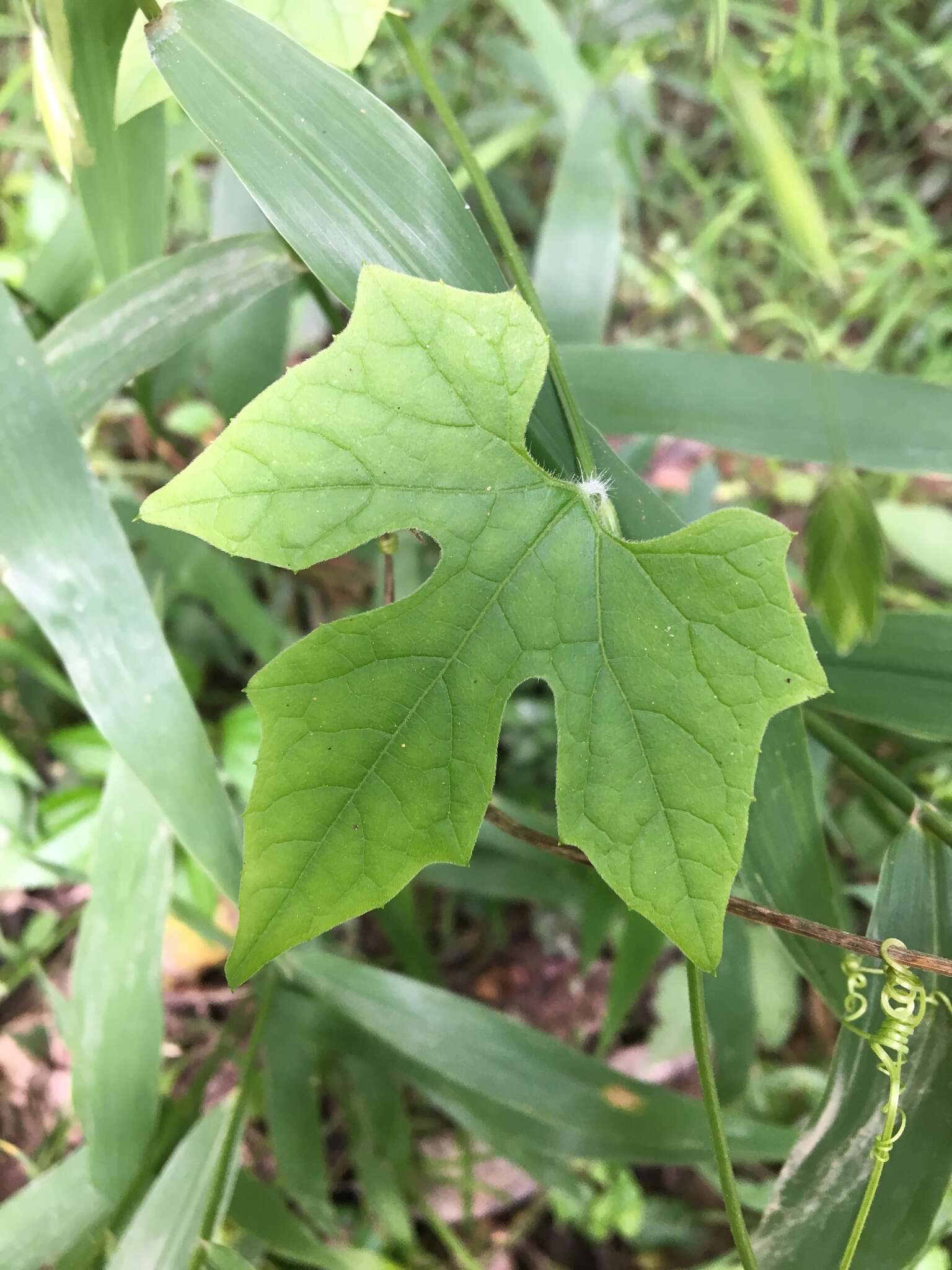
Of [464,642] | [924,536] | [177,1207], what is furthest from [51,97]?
[924,536]

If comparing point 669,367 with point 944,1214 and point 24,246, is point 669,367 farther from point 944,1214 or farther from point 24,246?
point 24,246

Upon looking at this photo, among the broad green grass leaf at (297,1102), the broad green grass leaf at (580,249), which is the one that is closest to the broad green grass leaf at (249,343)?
the broad green grass leaf at (580,249)

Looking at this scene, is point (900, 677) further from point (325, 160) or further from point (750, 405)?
point (325, 160)

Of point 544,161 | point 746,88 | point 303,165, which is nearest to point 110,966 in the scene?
point 303,165

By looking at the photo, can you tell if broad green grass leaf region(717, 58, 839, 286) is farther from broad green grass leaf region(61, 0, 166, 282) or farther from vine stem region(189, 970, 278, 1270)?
vine stem region(189, 970, 278, 1270)

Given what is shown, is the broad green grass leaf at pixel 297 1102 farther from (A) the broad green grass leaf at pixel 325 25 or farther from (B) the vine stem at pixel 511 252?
(A) the broad green grass leaf at pixel 325 25
